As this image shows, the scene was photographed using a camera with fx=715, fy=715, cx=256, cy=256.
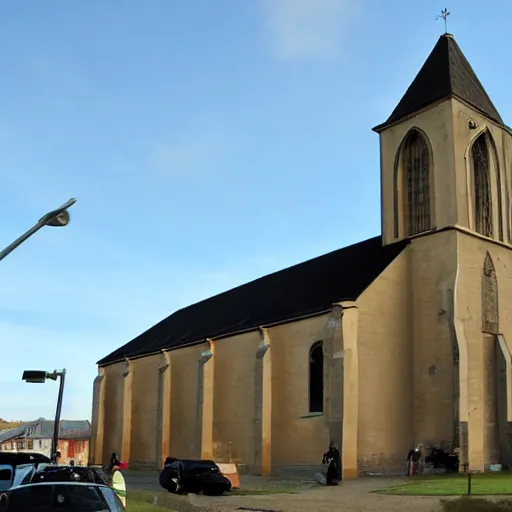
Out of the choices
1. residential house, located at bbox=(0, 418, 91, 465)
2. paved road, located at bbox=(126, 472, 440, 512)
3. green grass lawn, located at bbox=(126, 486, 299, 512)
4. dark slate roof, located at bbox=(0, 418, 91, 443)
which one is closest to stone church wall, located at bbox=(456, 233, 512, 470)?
paved road, located at bbox=(126, 472, 440, 512)

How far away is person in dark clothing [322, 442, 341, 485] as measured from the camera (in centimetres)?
2561

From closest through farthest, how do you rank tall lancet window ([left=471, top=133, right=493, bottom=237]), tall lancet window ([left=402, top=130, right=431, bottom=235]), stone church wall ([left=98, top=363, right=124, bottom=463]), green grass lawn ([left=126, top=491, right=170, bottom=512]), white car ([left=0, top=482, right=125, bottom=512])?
white car ([left=0, top=482, right=125, bottom=512]) < green grass lawn ([left=126, top=491, right=170, bottom=512]) < tall lancet window ([left=471, top=133, right=493, bottom=237]) < tall lancet window ([left=402, top=130, right=431, bottom=235]) < stone church wall ([left=98, top=363, right=124, bottom=463])

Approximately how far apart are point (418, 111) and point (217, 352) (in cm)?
1589

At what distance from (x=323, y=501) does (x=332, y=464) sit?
6.25 metres

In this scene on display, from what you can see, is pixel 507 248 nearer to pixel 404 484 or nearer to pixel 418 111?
pixel 418 111

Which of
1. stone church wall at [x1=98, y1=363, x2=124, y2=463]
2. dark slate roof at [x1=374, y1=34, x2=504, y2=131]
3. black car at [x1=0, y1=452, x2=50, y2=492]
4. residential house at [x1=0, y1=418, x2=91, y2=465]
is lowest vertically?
residential house at [x1=0, y1=418, x2=91, y2=465]

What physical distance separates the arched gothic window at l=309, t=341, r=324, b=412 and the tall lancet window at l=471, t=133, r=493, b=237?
892 cm

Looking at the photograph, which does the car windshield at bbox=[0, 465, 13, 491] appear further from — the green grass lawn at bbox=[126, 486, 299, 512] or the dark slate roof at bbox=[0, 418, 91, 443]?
the dark slate roof at bbox=[0, 418, 91, 443]

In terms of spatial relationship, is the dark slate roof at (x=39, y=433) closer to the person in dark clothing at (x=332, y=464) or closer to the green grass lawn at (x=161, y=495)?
the person in dark clothing at (x=332, y=464)

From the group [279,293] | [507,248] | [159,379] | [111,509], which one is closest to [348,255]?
[279,293]

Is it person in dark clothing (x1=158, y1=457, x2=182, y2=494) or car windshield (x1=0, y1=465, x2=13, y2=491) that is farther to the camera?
person in dark clothing (x1=158, y1=457, x2=182, y2=494)

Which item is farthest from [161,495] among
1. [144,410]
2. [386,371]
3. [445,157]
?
[144,410]

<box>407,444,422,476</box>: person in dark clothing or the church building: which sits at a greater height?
A: the church building

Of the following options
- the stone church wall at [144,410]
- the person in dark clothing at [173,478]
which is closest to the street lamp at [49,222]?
the person in dark clothing at [173,478]
